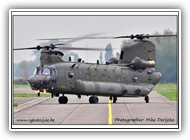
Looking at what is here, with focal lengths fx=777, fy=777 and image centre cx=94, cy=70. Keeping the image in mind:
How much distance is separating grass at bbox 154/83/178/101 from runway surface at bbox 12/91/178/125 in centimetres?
27

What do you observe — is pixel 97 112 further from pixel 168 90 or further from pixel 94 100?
pixel 94 100

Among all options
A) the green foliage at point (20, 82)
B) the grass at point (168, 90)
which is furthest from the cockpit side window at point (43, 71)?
the grass at point (168, 90)

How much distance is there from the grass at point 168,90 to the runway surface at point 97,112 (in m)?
0.27

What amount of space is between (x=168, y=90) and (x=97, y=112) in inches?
129

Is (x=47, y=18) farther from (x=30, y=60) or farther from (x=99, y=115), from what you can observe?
(x=99, y=115)

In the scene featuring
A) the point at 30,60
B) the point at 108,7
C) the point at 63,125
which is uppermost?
the point at 108,7

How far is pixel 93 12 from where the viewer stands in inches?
985

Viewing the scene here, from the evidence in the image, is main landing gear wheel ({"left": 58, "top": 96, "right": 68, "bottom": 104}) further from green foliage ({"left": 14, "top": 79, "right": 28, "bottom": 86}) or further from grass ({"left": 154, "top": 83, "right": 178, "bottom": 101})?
grass ({"left": 154, "top": 83, "right": 178, "bottom": 101})

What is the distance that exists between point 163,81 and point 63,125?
464cm

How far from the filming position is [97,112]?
28.8 m

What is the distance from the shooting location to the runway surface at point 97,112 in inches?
985

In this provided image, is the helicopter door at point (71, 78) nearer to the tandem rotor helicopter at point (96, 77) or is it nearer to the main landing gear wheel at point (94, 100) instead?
the tandem rotor helicopter at point (96, 77)
